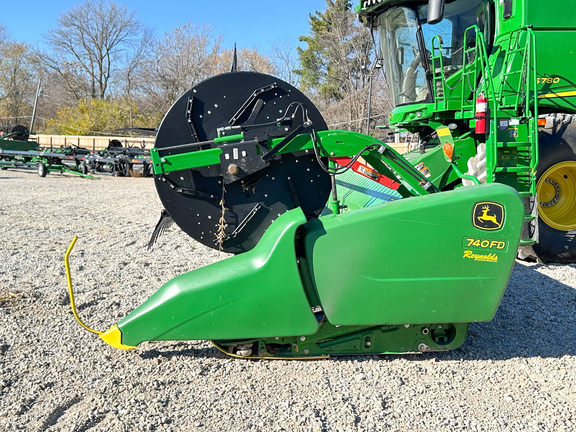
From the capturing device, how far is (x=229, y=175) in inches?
130

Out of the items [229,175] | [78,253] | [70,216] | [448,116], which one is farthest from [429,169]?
[70,216]

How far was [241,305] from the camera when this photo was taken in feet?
8.98

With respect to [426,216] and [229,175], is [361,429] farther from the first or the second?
[229,175]

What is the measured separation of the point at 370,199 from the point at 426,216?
2.04 meters

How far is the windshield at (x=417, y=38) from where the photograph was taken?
18.9 ft

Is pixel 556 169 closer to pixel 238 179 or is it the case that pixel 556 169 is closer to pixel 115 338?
pixel 238 179

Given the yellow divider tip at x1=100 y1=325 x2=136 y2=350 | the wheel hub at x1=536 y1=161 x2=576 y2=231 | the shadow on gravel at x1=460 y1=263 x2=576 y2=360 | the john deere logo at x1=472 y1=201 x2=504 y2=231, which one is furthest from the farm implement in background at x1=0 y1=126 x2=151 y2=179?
the john deere logo at x1=472 y1=201 x2=504 y2=231

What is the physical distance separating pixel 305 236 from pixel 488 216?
101cm

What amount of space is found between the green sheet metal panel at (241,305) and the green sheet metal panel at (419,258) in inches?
5.6

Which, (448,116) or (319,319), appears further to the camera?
(448,116)

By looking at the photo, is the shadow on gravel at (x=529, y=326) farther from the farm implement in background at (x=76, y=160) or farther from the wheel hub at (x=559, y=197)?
the farm implement in background at (x=76, y=160)

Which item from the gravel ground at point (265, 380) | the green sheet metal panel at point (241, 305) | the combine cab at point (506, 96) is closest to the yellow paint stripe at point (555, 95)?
the combine cab at point (506, 96)

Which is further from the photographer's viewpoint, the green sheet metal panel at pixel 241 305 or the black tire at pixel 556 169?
the black tire at pixel 556 169

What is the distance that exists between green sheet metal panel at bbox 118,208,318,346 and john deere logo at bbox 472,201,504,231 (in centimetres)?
95
